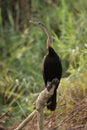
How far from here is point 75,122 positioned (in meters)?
4.01

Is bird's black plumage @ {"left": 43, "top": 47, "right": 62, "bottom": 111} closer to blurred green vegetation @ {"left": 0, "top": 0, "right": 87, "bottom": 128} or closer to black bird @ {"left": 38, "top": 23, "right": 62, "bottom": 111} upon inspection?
black bird @ {"left": 38, "top": 23, "right": 62, "bottom": 111}

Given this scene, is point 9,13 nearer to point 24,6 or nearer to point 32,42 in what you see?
point 24,6

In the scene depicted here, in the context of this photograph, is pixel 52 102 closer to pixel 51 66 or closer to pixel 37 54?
pixel 51 66

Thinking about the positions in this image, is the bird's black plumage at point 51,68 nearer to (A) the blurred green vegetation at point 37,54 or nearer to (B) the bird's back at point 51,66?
(B) the bird's back at point 51,66

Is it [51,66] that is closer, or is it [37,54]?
[51,66]

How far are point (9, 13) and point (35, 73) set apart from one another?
5.84 ft

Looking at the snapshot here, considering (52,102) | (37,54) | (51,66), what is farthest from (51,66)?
(37,54)

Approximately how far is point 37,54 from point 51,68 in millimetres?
3068


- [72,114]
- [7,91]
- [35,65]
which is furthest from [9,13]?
[72,114]

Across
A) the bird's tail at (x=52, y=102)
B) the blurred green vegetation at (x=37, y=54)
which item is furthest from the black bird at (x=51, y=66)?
the blurred green vegetation at (x=37, y=54)

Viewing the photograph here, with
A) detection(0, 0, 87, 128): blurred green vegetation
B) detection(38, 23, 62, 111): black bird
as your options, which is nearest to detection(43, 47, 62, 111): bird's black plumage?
detection(38, 23, 62, 111): black bird

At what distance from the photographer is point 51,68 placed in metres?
3.43

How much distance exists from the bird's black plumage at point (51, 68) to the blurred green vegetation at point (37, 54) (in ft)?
2.74

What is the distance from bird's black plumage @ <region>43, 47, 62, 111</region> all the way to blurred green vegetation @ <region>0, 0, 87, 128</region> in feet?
2.74
